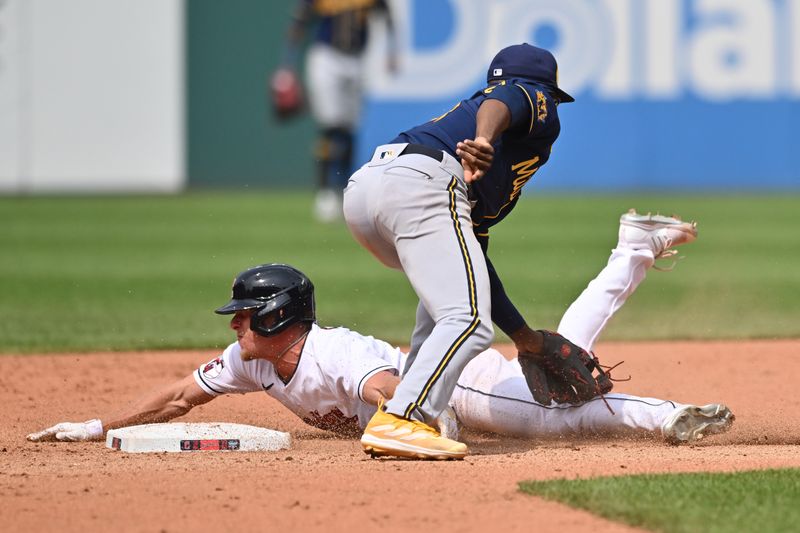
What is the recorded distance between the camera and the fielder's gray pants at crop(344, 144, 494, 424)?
4191 millimetres

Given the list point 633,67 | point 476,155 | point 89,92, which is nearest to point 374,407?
point 476,155

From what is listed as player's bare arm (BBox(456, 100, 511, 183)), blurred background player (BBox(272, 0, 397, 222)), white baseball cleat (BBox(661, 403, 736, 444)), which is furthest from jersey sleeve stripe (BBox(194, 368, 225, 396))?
blurred background player (BBox(272, 0, 397, 222))

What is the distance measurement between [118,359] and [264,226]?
7.01 metres

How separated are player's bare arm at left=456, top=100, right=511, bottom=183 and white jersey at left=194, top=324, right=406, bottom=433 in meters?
0.87

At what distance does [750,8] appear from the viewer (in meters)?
17.6

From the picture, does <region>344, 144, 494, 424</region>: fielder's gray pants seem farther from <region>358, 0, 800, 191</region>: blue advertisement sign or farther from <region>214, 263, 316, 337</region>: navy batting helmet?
<region>358, 0, 800, 191</region>: blue advertisement sign

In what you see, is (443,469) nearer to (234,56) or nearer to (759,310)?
(759,310)

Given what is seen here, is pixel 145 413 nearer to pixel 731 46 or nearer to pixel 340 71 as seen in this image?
pixel 340 71

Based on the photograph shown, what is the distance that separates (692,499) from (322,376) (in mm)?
1538

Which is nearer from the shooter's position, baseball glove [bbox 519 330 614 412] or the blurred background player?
baseball glove [bbox 519 330 614 412]

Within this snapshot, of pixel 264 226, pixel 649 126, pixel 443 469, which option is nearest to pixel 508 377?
pixel 443 469

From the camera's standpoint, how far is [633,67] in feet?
58.2

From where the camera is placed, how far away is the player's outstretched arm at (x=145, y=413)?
496cm

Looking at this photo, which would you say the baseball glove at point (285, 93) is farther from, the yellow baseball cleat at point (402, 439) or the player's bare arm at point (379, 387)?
the yellow baseball cleat at point (402, 439)
